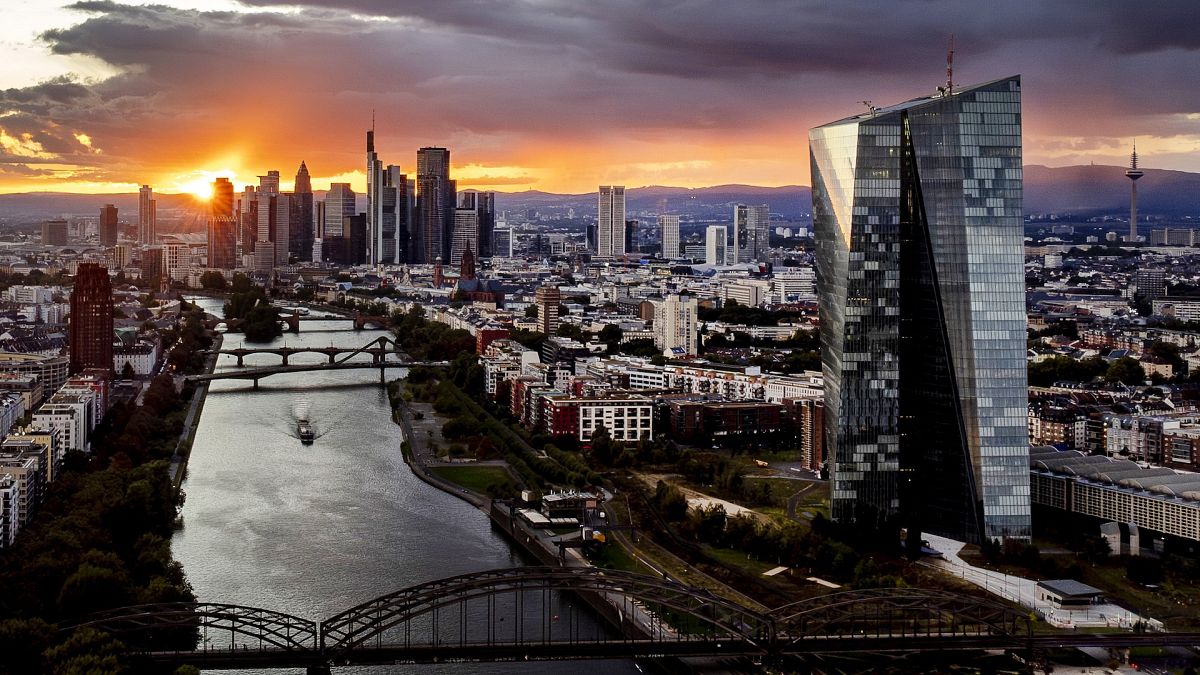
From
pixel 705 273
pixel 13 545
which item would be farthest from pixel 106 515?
pixel 705 273

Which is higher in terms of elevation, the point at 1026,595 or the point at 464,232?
the point at 464,232

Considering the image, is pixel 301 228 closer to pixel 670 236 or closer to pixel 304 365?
pixel 670 236

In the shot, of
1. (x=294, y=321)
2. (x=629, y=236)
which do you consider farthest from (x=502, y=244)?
(x=294, y=321)

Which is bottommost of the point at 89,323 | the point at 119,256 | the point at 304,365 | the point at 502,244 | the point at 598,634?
the point at 598,634

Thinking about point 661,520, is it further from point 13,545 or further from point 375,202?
point 375,202

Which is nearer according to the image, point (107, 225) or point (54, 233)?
point (54, 233)

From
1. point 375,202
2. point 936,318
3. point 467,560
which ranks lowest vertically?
point 467,560

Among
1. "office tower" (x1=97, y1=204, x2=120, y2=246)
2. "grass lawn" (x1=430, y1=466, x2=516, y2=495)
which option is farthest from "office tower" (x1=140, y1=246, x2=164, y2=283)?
"grass lawn" (x1=430, y1=466, x2=516, y2=495)
